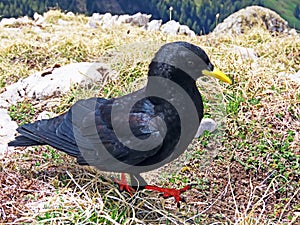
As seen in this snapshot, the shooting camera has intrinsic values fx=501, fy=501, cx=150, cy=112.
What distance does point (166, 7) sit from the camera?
51469mm

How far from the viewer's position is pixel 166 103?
11.7 feet

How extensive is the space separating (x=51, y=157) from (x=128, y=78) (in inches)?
63.7

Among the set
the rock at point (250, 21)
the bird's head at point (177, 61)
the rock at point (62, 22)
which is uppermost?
the bird's head at point (177, 61)

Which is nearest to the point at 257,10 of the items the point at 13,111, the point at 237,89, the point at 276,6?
the point at 237,89

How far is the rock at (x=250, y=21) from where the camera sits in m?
11.2

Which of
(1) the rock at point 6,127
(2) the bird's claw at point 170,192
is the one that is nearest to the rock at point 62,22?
(1) the rock at point 6,127

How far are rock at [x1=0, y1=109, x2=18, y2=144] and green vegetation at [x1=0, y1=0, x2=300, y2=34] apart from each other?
27523mm

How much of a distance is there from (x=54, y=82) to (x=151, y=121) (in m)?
2.57

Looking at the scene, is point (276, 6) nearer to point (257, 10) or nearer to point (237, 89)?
point (257, 10)

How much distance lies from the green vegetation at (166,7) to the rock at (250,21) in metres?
20.1

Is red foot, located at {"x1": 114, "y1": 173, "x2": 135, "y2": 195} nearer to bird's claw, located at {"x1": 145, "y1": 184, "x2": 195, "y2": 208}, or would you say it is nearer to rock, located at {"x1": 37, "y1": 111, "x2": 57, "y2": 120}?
bird's claw, located at {"x1": 145, "y1": 184, "x2": 195, "y2": 208}

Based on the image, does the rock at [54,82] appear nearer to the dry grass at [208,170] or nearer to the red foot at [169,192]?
the dry grass at [208,170]

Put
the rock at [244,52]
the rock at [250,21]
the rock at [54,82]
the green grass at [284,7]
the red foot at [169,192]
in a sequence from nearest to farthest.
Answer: the red foot at [169,192], the rock at [54,82], the rock at [244,52], the rock at [250,21], the green grass at [284,7]

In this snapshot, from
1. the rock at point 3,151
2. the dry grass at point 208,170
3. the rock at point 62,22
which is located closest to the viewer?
the dry grass at point 208,170
